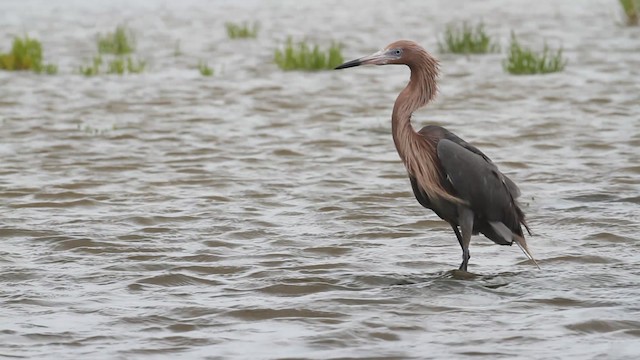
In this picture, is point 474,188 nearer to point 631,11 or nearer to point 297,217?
point 297,217

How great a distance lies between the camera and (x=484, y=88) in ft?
45.2

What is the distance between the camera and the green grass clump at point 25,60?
Answer: 49.5 feet

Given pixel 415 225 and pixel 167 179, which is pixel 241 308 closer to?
pixel 415 225

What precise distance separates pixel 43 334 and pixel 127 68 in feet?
32.9

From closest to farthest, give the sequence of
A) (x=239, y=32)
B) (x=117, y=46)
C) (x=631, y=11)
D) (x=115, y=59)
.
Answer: (x=115, y=59), (x=117, y=46), (x=239, y=32), (x=631, y=11)

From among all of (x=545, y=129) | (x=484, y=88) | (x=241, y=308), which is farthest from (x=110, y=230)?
(x=484, y=88)

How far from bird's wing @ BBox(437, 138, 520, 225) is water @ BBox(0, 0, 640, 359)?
14.5 inches

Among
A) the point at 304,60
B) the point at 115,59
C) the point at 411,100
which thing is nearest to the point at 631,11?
the point at 304,60

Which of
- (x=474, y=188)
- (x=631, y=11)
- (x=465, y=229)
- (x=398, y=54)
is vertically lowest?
(x=465, y=229)

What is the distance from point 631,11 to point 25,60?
9008 millimetres

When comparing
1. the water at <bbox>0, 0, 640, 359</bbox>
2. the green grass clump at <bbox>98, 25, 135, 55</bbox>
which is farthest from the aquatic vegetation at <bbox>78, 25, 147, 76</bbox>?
A: the water at <bbox>0, 0, 640, 359</bbox>

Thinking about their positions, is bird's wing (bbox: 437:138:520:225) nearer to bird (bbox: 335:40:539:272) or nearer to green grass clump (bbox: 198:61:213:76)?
bird (bbox: 335:40:539:272)

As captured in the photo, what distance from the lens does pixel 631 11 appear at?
19078 mm

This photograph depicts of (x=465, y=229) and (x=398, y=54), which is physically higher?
(x=398, y=54)
